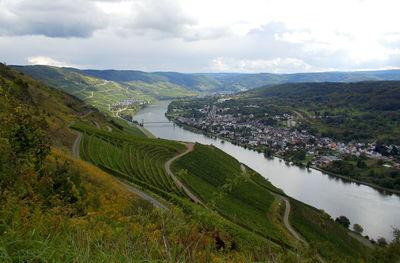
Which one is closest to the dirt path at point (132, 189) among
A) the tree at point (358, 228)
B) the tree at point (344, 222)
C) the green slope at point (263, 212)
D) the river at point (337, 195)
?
the green slope at point (263, 212)

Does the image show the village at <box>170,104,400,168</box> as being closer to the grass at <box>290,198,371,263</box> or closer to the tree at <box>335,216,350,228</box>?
the tree at <box>335,216,350,228</box>

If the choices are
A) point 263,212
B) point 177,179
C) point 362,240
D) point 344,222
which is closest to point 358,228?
point 344,222

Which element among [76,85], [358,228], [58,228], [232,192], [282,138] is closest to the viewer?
[58,228]

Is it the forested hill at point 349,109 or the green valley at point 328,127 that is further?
the forested hill at point 349,109

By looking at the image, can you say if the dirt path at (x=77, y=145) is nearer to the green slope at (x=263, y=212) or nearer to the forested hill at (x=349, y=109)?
the green slope at (x=263, y=212)

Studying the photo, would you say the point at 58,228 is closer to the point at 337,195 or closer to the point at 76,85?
the point at 337,195

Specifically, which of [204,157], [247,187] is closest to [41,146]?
[247,187]
